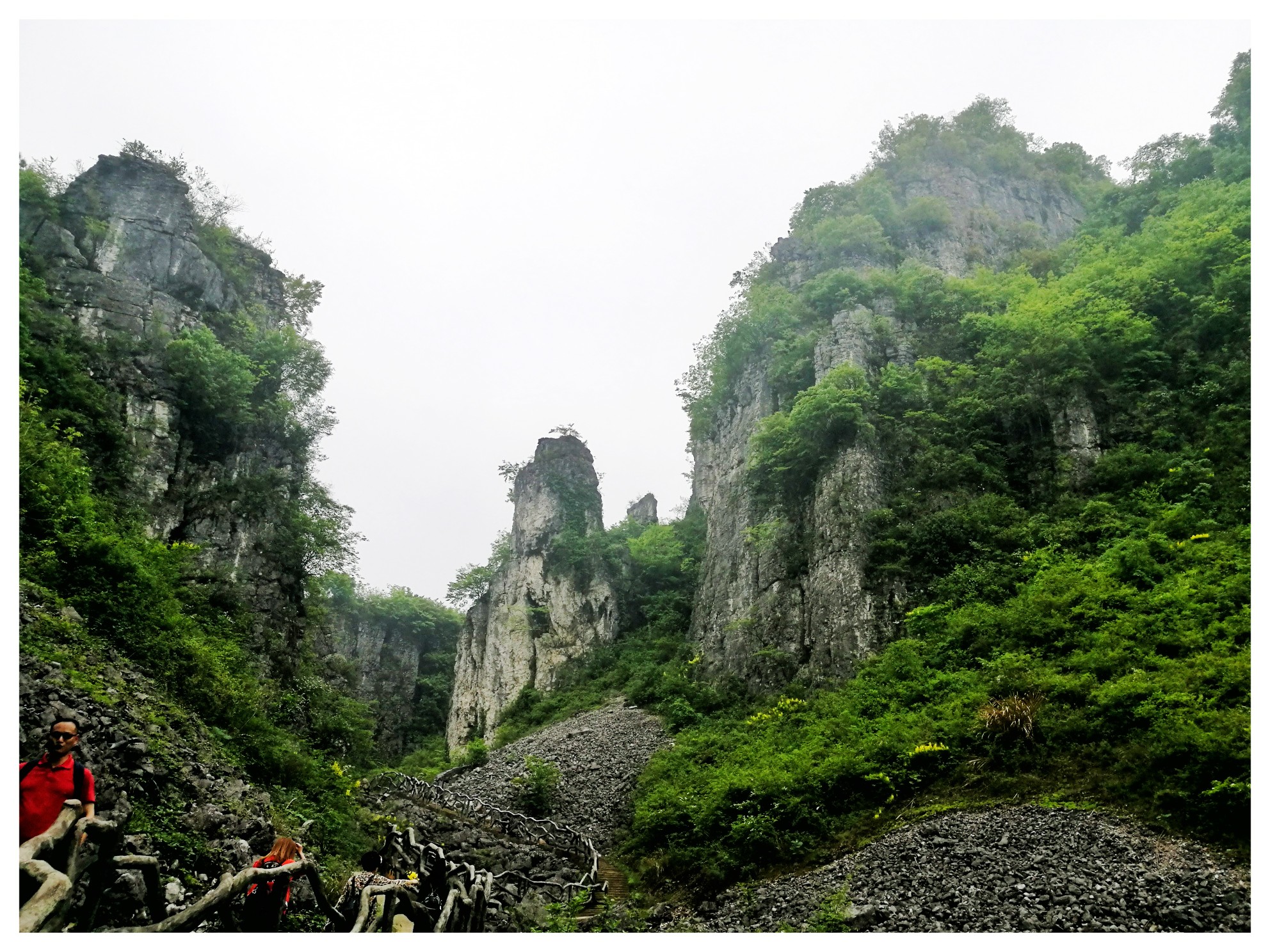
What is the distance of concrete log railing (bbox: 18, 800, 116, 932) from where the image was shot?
4246 mm

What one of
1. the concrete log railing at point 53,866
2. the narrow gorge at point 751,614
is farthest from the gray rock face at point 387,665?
the concrete log railing at point 53,866

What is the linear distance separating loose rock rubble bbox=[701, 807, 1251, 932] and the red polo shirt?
7.49 m

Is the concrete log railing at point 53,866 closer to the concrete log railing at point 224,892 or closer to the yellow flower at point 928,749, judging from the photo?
the concrete log railing at point 224,892

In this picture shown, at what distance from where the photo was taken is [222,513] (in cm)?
1914

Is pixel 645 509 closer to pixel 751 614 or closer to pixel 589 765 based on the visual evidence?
pixel 751 614

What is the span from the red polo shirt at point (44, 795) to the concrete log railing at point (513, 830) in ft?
15.1

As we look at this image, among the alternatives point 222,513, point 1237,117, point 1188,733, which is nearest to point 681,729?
point 1188,733

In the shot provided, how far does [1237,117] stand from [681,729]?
1322 inches

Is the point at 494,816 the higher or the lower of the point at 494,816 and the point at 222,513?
the lower

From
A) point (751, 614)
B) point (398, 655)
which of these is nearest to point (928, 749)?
point (751, 614)

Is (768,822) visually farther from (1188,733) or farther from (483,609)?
(483,609)

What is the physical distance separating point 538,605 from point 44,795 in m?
28.9

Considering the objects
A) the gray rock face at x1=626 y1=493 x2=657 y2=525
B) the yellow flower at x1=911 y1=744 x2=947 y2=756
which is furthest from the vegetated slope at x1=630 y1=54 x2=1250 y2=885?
the gray rock face at x1=626 y1=493 x2=657 y2=525

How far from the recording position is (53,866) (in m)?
4.58
